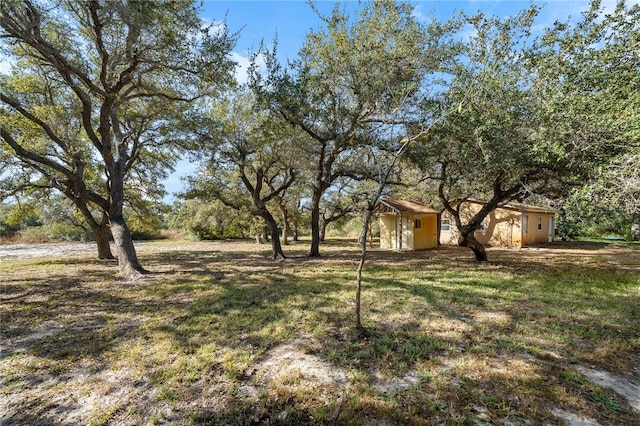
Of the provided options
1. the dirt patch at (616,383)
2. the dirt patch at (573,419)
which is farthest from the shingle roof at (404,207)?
the dirt patch at (573,419)

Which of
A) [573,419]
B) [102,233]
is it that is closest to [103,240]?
[102,233]

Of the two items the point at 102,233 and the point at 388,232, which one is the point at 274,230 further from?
the point at 388,232

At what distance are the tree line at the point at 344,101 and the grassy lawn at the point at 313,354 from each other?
1.89m

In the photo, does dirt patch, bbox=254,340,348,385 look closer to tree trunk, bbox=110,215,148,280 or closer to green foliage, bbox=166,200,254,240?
tree trunk, bbox=110,215,148,280

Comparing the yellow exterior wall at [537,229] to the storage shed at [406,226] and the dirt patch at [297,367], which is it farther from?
the dirt patch at [297,367]

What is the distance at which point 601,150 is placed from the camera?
532cm

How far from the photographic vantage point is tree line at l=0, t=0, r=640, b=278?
207 inches

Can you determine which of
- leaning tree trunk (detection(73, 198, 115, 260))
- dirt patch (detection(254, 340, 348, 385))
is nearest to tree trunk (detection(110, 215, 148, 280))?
leaning tree trunk (detection(73, 198, 115, 260))

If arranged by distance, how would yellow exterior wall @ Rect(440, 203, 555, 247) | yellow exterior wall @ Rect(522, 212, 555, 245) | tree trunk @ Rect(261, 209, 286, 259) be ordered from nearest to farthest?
tree trunk @ Rect(261, 209, 286, 259) < yellow exterior wall @ Rect(440, 203, 555, 247) < yellow exterior wall @ Rect(522, 212, 555, 245)

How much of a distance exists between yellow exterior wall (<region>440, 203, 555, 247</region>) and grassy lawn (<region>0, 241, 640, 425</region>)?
1122cm

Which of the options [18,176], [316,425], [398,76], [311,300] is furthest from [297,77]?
[18,176]

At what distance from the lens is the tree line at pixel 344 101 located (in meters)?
5.25

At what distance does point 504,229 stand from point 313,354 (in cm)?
1744

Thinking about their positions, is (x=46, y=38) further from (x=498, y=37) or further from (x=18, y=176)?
(x=498, y=37)
